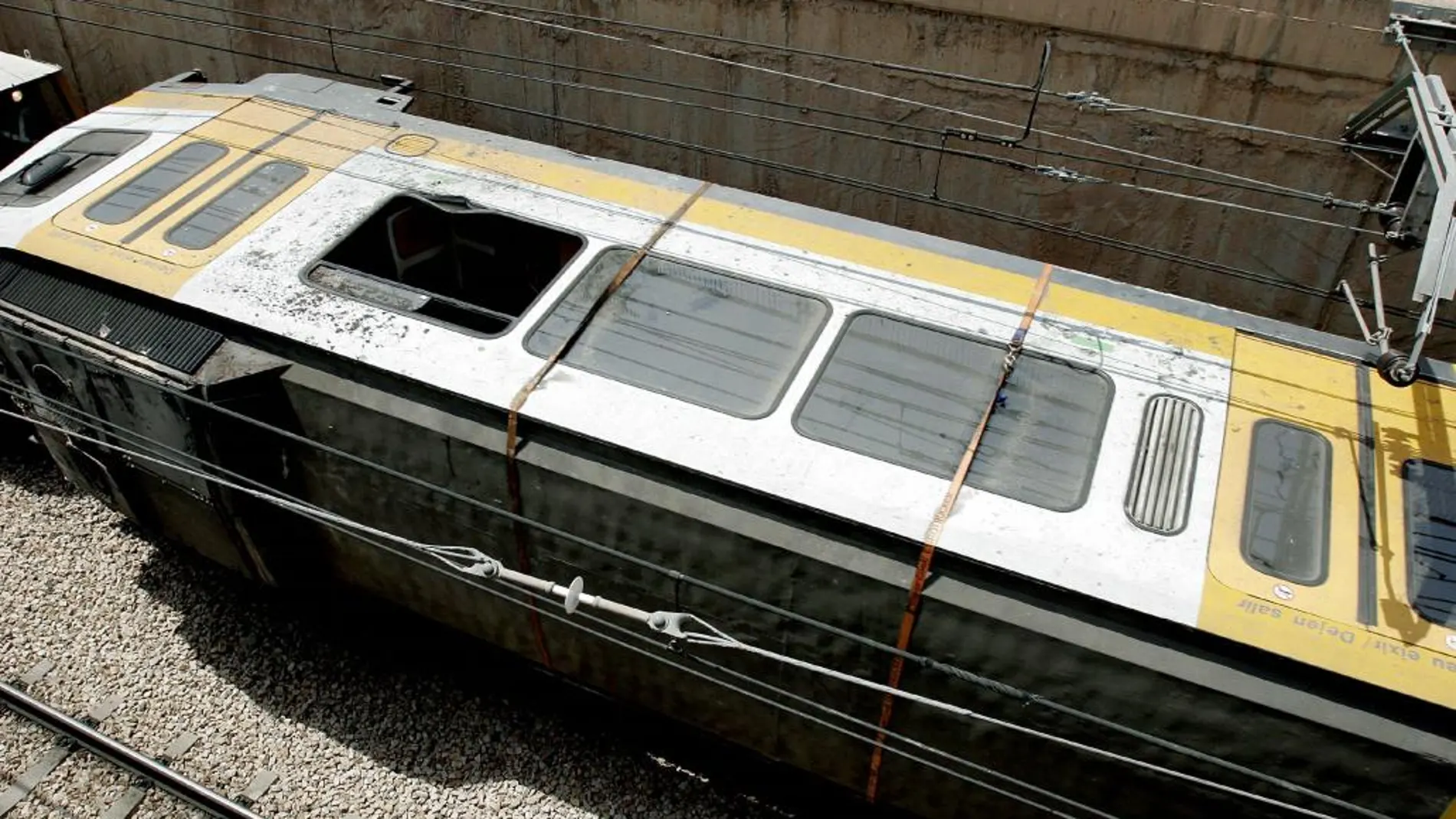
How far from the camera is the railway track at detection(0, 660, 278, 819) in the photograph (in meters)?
6.25

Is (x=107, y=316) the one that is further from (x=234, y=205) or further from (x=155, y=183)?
(x=155, y=183)

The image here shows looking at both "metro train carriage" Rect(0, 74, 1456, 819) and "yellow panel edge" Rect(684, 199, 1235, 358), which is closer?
"metro train carriage" Rect(0, 74, 1456, 819)

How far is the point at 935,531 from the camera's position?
15.2 ft

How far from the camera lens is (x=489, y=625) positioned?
6137mm

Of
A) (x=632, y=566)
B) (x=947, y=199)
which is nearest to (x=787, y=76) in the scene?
(x=947, y=199)

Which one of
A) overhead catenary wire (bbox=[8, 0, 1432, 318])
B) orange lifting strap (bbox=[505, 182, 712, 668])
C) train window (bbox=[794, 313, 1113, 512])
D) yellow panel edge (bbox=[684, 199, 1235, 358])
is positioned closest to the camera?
train window (bbox=[794, 313, 1113, 512])

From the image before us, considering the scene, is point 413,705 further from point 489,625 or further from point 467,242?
point 467,242

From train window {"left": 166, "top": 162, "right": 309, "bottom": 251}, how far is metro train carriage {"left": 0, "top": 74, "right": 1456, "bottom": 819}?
24 millimetres

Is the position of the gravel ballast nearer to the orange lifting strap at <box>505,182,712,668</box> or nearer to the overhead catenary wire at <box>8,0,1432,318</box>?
the orange lifting strap at <box>505,182,712,668</box>

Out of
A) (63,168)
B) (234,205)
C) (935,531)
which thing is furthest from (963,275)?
(63,168)

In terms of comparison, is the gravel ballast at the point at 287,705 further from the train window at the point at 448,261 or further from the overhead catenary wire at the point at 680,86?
the overhead catenary wire at the point at 680,86

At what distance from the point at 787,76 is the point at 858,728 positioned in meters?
5.49

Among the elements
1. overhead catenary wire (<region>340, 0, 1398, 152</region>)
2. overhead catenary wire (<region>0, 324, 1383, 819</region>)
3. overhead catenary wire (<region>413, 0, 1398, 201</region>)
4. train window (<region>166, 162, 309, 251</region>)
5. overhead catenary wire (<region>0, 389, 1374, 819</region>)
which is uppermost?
overhead catenary wire (<region>340, 0, 1398, 152</region>)

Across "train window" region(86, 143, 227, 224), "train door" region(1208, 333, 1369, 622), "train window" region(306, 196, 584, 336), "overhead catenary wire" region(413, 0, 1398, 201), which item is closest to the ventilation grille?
"train door" region(1208, 333, 1369, 622)
